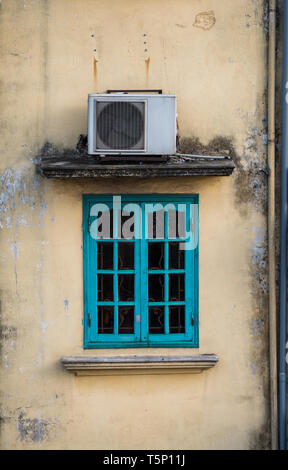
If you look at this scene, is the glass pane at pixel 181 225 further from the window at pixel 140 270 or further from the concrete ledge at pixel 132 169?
the concrete ledge at pixel 132 169

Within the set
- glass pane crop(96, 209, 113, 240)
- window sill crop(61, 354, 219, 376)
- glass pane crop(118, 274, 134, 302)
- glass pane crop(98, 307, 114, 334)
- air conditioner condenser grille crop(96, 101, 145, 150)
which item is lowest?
window sill crop(61, 354, 219, 376)

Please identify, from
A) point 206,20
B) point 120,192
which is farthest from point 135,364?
point 206,20

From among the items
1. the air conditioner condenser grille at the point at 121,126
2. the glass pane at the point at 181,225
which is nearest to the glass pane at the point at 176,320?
the glass pane at the point at 181,225

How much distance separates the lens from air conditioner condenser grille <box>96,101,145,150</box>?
4574 millimetres

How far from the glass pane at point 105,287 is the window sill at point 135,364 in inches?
23.9

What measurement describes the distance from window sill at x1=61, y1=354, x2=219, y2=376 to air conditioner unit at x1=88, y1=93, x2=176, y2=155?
2.05 meters

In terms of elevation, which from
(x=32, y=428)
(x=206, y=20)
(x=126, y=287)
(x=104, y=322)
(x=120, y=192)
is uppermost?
(x=206, y=20)

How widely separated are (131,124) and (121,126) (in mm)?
97

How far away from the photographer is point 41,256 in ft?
16.3

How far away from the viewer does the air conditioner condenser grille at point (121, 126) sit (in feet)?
15.0

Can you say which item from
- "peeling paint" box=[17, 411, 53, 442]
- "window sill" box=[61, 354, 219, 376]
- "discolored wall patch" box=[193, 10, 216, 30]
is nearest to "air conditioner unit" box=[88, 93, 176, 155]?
"discolored wall patch" box=[193, 10, 216, 30]

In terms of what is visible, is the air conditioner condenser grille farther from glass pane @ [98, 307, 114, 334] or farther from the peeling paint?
the peeling paint

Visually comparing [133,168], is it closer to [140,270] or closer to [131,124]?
[131,124]

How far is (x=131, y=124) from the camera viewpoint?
4590 mm
